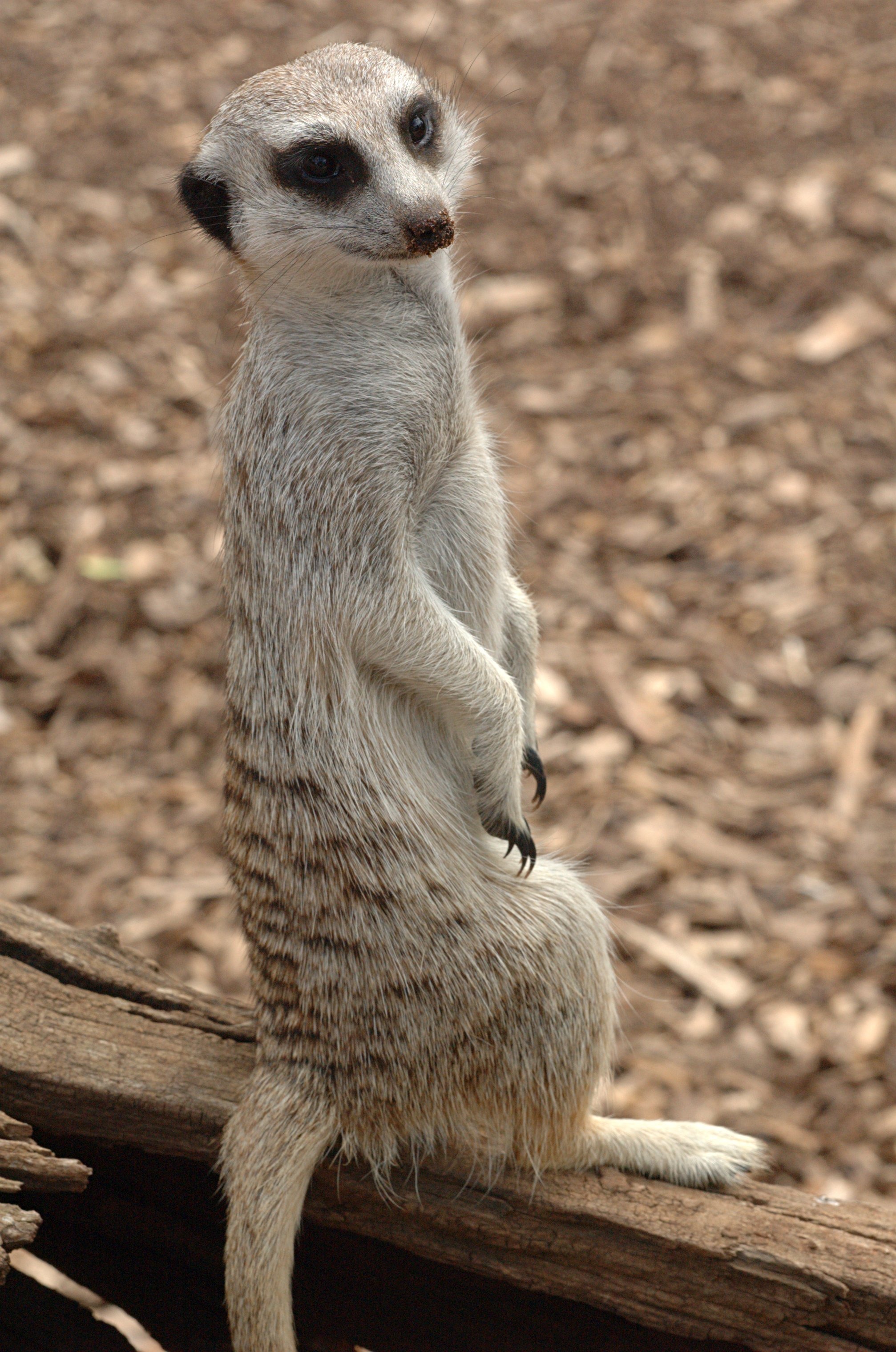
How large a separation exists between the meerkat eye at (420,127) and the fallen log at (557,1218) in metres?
1.92

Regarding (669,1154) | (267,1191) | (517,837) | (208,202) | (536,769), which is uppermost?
(208,202)

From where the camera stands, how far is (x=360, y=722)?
2438 mm

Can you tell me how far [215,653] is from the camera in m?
4.95

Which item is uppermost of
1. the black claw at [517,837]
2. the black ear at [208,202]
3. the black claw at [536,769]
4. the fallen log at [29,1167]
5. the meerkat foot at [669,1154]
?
the black ear at [208,202]

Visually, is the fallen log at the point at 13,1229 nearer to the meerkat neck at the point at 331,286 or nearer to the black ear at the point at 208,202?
the meerkat neck at the point at 331,286

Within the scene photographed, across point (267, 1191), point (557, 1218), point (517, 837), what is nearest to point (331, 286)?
point (517, 837)

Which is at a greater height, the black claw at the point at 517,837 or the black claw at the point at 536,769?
the black claw at the point at 536,769

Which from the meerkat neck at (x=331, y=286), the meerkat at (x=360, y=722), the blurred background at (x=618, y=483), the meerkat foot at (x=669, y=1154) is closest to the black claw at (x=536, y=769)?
the meerkat at (x=360, y=722)

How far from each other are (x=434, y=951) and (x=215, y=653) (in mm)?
2755

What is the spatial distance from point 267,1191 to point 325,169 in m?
1.90

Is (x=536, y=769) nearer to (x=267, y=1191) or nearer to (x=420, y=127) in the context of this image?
(x=267, y=1191)

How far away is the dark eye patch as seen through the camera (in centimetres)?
234

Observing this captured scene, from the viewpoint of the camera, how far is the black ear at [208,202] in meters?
2.54

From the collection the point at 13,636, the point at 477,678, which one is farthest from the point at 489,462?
the point at 13,636
